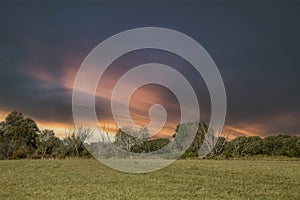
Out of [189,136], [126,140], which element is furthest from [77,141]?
[189,136]

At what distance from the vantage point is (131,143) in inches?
2653

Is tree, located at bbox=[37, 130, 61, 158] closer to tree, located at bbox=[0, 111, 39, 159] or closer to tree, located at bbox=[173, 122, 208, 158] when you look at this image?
tree, located at bbox=[0, 111, 39, 159]

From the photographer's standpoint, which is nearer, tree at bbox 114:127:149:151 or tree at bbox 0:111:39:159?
tree at bbox 114:127:149:151

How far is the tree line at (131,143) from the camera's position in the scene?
64.9m

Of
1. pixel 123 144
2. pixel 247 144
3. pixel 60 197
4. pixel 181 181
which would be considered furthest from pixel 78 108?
pixel 247 144

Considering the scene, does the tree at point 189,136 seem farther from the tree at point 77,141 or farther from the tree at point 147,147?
the tree at point 77,141

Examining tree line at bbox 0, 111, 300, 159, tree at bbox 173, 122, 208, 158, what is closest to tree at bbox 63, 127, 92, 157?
tree line at bbox 0, 111, 300, 159

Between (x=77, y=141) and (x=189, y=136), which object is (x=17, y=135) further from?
(x=189, y=136)

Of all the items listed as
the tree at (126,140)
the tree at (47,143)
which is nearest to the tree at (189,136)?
the tree at (126,140)

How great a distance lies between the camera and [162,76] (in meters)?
30.6

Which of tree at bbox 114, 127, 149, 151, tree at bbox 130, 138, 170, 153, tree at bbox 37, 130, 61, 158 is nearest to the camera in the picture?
tree at bbox 114, 127, 149, 151

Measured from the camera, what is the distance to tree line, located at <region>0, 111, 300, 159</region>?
6488cm

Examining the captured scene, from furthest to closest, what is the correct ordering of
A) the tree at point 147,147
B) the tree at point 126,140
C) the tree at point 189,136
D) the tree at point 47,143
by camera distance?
the tree at point 189,136 → the tree at point 47,143 → the tree at point 147,147 → the tree at point 126,140

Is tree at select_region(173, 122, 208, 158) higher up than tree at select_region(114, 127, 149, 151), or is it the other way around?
tree at select_region(173, 122, 208, 158)
